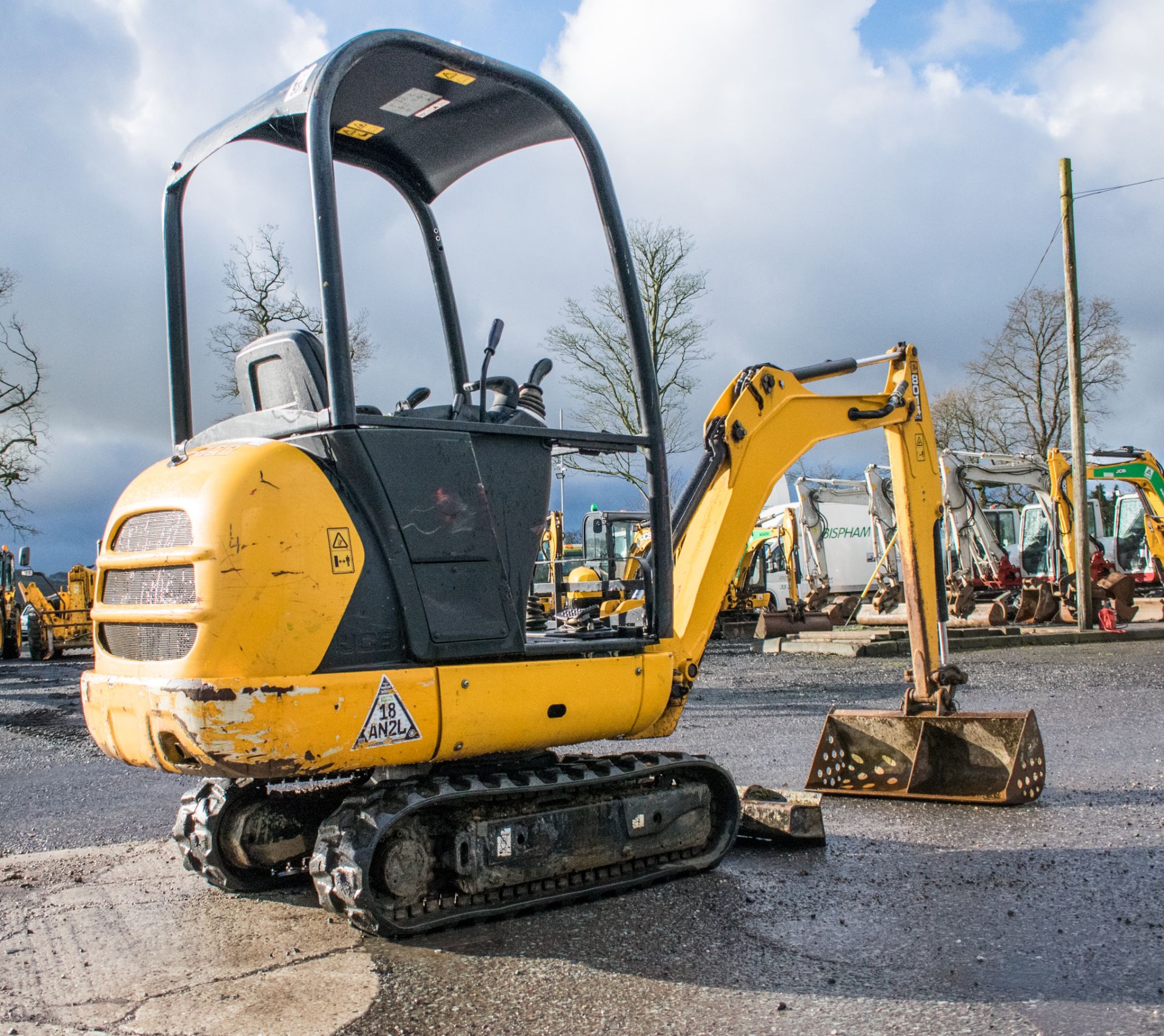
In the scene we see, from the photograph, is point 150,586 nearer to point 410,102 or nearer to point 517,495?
point 517,495

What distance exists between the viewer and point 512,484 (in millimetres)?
4191

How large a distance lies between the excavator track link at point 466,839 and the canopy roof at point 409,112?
7.96 feet

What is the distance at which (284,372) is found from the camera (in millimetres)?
4219

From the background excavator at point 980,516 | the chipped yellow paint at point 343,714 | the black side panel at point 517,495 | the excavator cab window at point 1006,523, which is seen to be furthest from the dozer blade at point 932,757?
the excavator cab window at point 1006,523

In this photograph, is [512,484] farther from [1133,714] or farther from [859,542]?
[859,542]

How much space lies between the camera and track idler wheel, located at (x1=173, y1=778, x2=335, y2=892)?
452cm

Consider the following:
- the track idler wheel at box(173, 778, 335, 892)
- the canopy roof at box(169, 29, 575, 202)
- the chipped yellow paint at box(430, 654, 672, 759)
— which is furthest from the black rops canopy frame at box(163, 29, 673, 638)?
the track idler wheel at box(173, 778, 335, 892)

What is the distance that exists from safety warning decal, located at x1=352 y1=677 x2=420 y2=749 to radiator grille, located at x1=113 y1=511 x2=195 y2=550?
808 mm

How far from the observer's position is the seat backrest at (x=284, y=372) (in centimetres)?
409

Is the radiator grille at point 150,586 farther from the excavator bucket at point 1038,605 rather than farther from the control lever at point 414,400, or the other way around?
the excavator bucket at point 1038,605

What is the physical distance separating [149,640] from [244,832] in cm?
111

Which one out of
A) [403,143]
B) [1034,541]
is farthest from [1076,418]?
[403,143]

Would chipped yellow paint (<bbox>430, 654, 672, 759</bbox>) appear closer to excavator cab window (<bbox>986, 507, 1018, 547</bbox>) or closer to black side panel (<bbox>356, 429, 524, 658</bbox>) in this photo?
black side panel (<bbox>356, 429, 524, 658</bbox>)

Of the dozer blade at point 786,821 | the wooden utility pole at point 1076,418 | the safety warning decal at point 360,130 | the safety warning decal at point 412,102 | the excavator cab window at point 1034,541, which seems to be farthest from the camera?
the excavator cab window at point 1034,541
